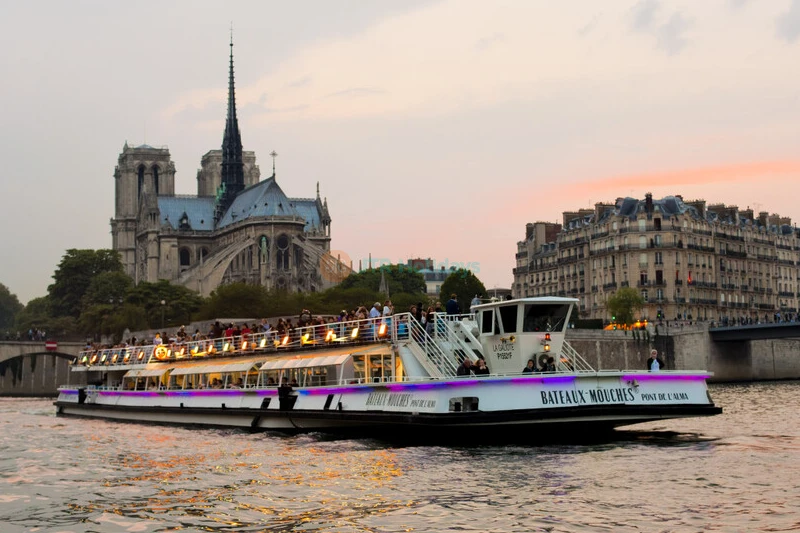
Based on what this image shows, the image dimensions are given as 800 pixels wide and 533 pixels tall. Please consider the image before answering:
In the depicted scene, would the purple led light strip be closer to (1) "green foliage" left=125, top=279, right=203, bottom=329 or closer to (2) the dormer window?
(1) "green foliage" left=125, top=279, right=203, bottom=329

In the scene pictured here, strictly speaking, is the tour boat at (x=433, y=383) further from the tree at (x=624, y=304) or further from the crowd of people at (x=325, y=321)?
the tree at (x=624, y=304)

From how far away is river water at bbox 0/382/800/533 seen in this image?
61.7ft

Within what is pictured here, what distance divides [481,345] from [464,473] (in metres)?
8.27

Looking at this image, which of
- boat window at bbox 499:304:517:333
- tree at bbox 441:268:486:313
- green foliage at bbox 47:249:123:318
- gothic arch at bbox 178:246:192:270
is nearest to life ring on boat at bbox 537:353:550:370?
boat window at bbox 499:304:517:333

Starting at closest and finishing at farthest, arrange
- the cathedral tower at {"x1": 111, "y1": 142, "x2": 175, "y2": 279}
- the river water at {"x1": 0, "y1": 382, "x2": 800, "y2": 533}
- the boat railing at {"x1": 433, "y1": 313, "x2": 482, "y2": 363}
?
the river water at {"x1": 0, "y1": 382, "x2": 800, "y2": 533}
the boat railing at {"x1": 433, "y1": 313, "x2": 482, "y2": 363}
the cathedral tower at {"x1": 111, "y1": 142, "x2": 175, "y2": 279}

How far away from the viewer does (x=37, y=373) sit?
105 meters

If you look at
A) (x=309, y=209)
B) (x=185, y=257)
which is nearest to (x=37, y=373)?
(x=185, y=257)

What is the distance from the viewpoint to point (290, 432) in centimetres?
3553

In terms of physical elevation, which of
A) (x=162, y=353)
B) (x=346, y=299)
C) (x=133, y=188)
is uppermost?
(x=133, y=188)

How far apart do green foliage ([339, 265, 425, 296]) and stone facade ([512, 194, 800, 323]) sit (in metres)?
19.2

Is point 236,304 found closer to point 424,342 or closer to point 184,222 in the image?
point 184,222

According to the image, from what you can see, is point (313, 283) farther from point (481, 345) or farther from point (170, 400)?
point (481, 345)

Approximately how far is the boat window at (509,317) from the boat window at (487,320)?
0.39m

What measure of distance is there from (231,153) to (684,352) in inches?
4449
